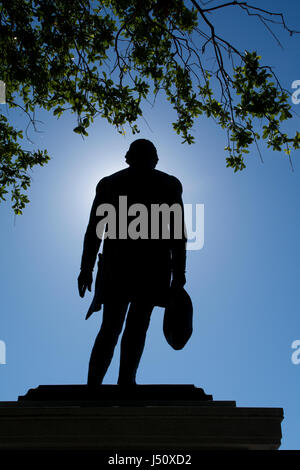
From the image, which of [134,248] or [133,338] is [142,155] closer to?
[134,248]

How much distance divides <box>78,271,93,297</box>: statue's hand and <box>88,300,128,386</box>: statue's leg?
0.40 meters

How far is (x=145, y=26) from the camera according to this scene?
732 cm

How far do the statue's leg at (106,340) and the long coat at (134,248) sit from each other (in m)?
0.11

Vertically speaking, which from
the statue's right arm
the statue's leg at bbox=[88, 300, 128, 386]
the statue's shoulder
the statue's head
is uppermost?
the statue's head

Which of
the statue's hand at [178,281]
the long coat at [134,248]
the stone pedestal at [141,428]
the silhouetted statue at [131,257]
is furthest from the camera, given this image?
the statue's hand at [178,281]

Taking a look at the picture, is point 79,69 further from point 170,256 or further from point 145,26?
point 170,256

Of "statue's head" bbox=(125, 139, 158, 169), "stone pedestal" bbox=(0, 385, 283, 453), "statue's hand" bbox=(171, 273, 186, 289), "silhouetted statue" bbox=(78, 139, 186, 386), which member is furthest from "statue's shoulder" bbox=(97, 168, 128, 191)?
"stone pedestal" bbox=(0, 385, 283, 453)

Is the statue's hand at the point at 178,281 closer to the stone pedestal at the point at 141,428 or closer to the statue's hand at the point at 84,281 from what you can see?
the statue's hand at the point at 84,281

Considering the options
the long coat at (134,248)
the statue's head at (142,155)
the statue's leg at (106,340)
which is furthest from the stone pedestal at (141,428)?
the statue's head at (142,155)

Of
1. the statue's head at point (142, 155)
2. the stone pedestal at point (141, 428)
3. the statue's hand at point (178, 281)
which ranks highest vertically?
the statue's head at point (142, 155)

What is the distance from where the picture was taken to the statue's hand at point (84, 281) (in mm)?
4727

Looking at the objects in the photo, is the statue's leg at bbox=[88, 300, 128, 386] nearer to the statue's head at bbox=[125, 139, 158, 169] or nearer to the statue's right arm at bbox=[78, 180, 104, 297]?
Answer: the statue's right arm at bbox=[78, 180, 104, 297]

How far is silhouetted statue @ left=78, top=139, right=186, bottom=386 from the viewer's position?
14.2ft

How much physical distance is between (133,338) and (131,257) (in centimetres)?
84
